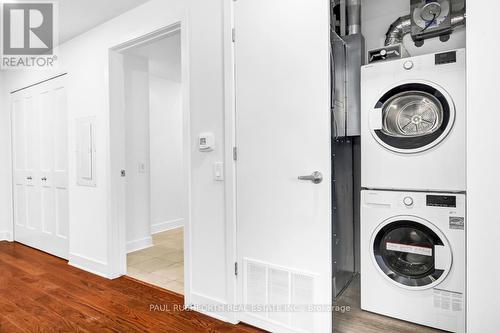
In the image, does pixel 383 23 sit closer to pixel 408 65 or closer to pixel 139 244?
pixel 408 65

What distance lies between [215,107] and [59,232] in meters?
2.82

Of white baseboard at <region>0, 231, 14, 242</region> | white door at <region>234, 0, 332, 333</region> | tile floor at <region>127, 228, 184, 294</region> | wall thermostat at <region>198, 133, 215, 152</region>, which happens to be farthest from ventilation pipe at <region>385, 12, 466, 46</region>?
white baseboard at <region>0, 231, 14, 242</region>

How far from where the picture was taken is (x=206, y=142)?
2.30 meters

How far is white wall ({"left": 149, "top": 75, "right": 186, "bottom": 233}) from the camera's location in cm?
493

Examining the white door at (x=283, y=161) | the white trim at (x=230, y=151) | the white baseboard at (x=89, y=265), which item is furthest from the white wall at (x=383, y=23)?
the white baseboard at (x=89, y=265)

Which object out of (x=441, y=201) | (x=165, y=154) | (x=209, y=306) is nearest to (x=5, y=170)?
(x=165, y=154)

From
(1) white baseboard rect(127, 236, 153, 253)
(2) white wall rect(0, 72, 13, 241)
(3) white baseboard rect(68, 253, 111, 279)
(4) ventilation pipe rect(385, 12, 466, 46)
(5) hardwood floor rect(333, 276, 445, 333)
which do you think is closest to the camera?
(5) hardwood floor rect(333, 276, 445, 333)

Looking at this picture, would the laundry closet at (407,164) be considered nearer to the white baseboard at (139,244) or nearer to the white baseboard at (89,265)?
the white baseboard at (89,265)

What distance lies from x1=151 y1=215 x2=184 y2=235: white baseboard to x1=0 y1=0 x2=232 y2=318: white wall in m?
1.47

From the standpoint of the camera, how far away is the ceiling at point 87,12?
105 inches

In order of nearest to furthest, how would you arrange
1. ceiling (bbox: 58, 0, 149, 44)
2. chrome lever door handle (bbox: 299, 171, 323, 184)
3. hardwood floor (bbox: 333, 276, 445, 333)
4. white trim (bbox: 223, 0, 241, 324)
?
chrome lever door handle (bbox: 299, 171, 323, 184) < hardwood floor (bbox: 333, 276, 445, 333) < white trim (bbox: 223, 0, 241, 324) < ceiling (bbox: 58, 0, 149, 44)

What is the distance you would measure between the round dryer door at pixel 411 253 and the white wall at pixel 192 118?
1.12 meters

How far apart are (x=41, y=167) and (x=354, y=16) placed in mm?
4012

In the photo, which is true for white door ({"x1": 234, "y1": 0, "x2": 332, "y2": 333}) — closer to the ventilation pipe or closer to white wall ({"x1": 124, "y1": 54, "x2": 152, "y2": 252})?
the ventilation pipe
